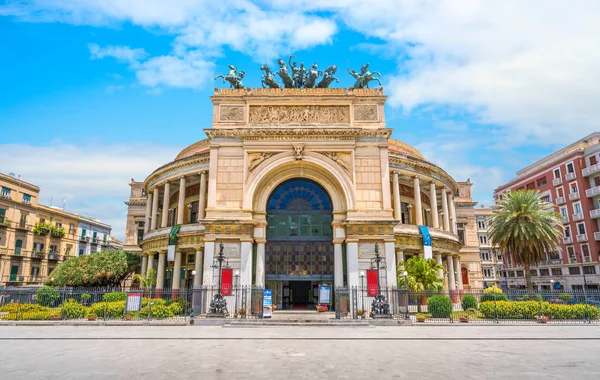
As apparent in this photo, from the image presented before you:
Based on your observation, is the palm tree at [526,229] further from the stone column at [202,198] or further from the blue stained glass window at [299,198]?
the stone column at [202,198]

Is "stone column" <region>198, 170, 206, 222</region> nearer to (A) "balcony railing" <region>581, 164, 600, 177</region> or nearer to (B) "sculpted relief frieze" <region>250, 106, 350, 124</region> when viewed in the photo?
(B) "sculpted relief frieze" <region>250, 106, 350, 124</region>

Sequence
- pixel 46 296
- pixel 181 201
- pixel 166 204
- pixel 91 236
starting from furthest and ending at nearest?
pixel 91 236, pixel 166 204, pixel 181 201, pixel 46 296

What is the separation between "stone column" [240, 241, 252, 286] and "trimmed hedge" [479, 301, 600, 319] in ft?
53.0

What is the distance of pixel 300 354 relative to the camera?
41.6ft

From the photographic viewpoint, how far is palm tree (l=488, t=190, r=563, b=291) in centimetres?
3291

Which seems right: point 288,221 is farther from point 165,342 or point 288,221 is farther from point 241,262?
point 165,342

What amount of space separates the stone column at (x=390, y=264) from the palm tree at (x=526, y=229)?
496 inches

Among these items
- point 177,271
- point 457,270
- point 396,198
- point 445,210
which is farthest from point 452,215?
point 177,271

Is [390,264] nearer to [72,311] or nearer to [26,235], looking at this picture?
[72,311]

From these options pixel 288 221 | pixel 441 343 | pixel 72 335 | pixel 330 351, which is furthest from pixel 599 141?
pixel 72 335

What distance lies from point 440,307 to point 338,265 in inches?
305

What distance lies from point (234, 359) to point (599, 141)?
57.5 meters

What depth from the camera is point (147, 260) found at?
131ft

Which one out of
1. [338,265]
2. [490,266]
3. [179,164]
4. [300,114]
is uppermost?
[300,114]
